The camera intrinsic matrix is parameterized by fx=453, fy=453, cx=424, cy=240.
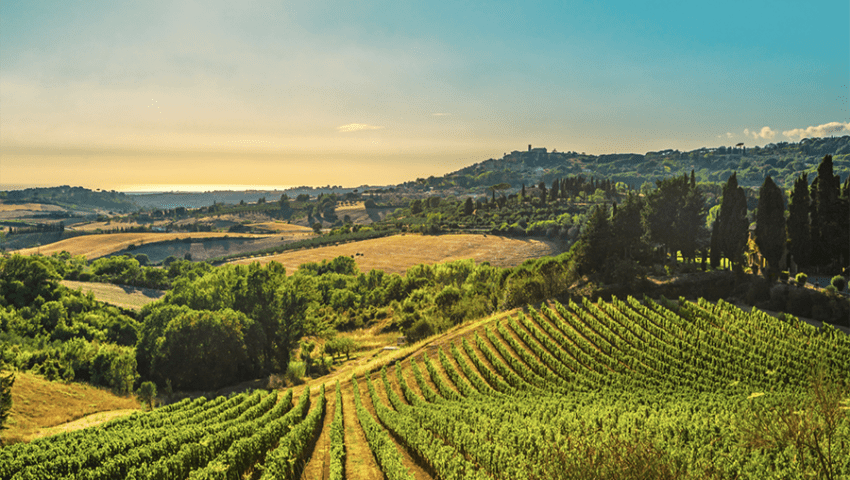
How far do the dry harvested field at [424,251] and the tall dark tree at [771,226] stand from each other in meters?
72.8

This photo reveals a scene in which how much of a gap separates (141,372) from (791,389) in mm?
66639

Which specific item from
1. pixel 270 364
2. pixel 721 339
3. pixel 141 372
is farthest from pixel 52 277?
pixel 721 339

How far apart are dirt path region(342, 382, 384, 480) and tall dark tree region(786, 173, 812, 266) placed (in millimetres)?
58648

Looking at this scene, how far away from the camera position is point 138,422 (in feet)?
98.3

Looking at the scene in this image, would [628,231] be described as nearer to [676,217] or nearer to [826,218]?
[676,217]

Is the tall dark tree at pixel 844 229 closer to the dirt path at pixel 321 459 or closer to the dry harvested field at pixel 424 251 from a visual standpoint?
the dirt path at pixel 321 459

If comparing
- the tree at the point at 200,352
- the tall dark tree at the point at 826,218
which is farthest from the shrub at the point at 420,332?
the tall dark tree at the point at 826,218

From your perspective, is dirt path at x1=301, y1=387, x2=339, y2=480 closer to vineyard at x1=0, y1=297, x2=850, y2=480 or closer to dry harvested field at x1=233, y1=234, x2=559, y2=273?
vineyard at x1=0, y1=297, x2=850, y2=480

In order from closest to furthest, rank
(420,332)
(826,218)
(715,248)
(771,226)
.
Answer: (826,218), (771,226), (420,332), (715,248)

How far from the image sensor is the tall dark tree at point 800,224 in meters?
57.5

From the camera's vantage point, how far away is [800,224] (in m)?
57.8

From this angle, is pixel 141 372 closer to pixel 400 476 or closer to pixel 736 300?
pixel 400 476

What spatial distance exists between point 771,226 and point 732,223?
16.9 ft

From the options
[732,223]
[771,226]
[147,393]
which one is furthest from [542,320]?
[147,393]
